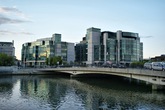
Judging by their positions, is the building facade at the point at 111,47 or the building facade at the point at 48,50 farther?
the building facade at the point at 48,50

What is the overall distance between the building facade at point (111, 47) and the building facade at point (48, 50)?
71.3ft

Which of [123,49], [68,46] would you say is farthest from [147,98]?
[68,46]

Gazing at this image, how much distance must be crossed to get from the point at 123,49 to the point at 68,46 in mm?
46172

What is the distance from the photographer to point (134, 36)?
16188 centimetres

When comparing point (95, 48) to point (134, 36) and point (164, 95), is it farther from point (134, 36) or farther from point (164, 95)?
→ point (164, 95)

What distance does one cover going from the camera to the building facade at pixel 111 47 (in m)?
152

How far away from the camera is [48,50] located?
169875 millimetres

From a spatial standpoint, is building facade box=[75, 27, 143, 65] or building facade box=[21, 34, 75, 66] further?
building facade box=[21, 34, 75, 66]

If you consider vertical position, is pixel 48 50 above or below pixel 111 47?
below

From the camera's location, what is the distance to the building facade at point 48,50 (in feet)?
558

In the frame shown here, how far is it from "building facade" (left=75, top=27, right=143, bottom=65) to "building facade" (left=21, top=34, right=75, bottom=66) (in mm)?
21725

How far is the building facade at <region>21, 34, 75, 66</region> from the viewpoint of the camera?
17012 cm

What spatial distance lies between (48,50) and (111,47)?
49053 millimetres

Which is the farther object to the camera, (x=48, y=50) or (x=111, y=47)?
(x=48, y=50)
